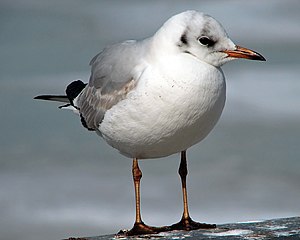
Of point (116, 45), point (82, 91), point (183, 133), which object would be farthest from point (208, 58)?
point (82, 91)

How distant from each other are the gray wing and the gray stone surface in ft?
2.27

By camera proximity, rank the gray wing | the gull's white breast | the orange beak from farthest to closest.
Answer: the gray wing < the orange beak < the gull's white breast

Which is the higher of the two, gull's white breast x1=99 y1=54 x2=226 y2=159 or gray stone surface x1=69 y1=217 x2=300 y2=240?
gull's white breast x1=99 y1=54 x2=226 y2=159

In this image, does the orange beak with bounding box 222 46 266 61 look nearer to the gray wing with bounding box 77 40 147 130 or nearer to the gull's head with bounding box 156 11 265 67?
the gull's head with bounding box 156 11 265 67

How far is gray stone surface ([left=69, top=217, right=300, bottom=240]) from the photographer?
4.25 meters

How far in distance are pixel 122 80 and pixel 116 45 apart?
34cm

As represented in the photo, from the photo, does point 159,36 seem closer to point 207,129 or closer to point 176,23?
point 176,23

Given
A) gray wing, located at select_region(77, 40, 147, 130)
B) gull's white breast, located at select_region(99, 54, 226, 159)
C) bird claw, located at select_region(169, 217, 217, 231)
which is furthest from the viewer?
bird claw, located at select_region(169, 217, 217, 231)

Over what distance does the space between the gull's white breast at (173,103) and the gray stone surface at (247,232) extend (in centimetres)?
42

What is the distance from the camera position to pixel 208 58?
429 centimetres

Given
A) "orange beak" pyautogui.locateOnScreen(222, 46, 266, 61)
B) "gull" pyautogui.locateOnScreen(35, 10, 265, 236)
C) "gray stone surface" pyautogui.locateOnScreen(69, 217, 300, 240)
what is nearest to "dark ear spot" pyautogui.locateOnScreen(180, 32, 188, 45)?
"gull" pyautogui.locateOnScreen(35, 10, 265, 236)

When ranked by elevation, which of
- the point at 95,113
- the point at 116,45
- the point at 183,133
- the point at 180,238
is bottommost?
the point at 180,238

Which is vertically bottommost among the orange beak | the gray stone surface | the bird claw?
the gray stone surface

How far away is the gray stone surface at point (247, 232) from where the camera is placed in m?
4.25
